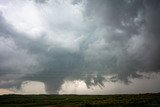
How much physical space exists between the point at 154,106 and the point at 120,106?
13.3 m

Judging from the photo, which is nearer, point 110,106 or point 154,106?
point 154,106

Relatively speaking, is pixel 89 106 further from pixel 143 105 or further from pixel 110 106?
pixel 143 105

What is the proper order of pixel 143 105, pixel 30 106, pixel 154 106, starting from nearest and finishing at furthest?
1. pixel 154 106
2. pixel 143 105
3. pixel 30 106

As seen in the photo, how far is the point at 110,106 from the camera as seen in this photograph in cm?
9631

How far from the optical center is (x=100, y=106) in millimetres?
97375

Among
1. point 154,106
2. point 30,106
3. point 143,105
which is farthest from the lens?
point 30,106

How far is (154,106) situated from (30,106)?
61.1 meters

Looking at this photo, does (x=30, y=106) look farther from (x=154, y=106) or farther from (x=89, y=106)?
(x=154, y=106)

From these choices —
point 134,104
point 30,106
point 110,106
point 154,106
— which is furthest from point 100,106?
point 30,106

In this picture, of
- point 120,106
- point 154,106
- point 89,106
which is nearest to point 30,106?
point 89,106

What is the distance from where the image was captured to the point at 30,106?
120 meters

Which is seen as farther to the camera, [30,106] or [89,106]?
[30,106]

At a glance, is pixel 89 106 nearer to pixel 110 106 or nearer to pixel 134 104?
pixel 110 106

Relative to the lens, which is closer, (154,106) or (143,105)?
(154,106)
